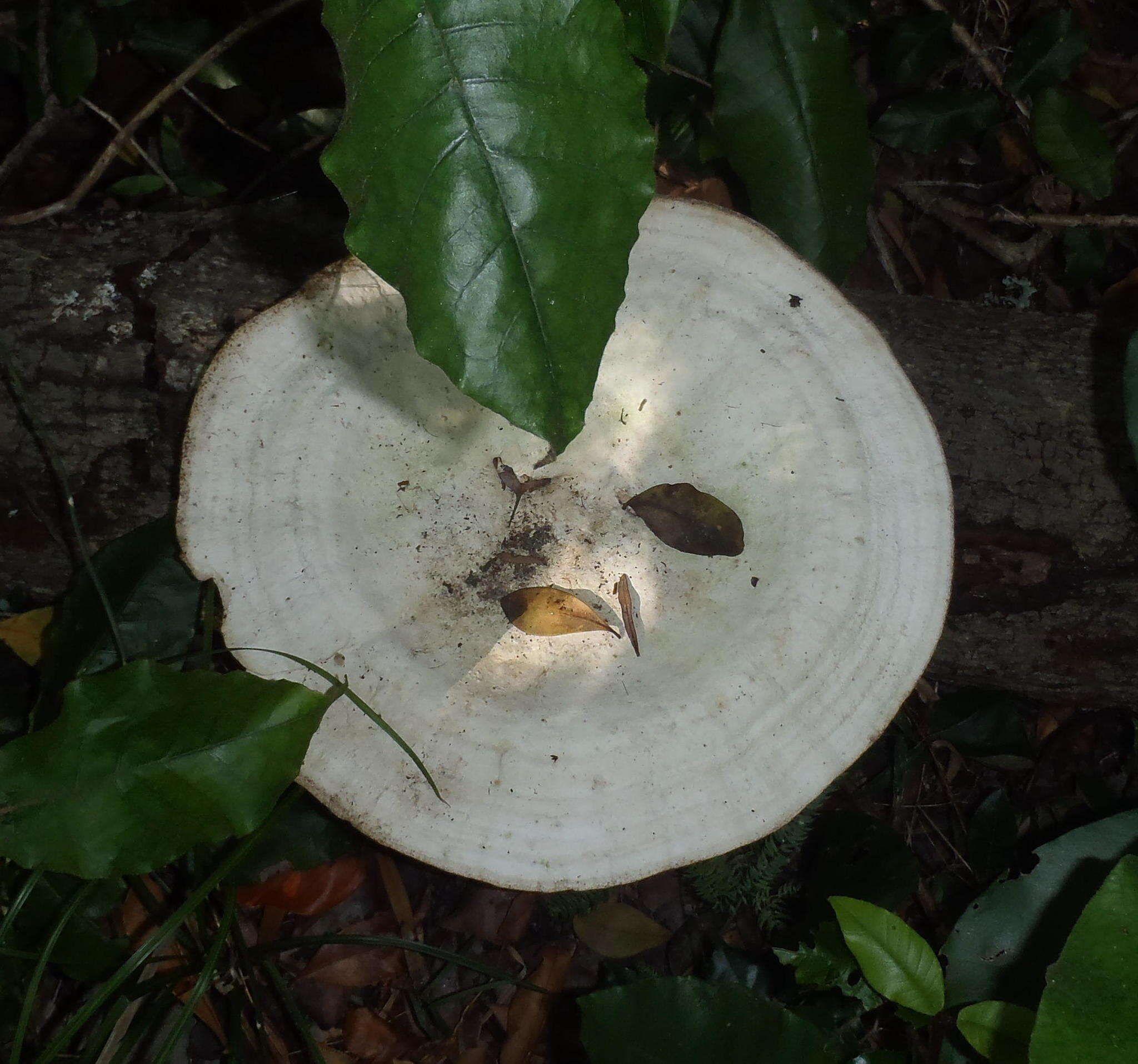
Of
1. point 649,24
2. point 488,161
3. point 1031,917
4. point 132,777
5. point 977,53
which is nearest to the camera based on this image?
point 488,161

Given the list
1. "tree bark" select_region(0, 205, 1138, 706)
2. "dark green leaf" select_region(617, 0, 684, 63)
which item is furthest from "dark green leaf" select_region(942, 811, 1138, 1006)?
"dark green leaf" select_region(617, 0, 684, 63)

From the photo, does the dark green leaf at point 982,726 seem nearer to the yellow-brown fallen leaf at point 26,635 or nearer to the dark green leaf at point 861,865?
the dark green leaf at point 861,865

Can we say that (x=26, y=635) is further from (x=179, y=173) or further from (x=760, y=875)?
(x=760, y=875)

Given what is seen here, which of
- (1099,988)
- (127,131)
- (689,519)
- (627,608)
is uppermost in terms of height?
(127,131)

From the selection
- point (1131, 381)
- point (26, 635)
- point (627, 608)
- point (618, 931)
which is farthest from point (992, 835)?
point (26, 635)

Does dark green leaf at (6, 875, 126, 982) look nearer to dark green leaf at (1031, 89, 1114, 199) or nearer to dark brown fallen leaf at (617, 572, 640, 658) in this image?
dark brown fallen leaf at (617, 572, 640, 658)

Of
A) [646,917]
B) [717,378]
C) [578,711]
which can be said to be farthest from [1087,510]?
[646,917]

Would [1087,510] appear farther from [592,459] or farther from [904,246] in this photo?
[904,246]
